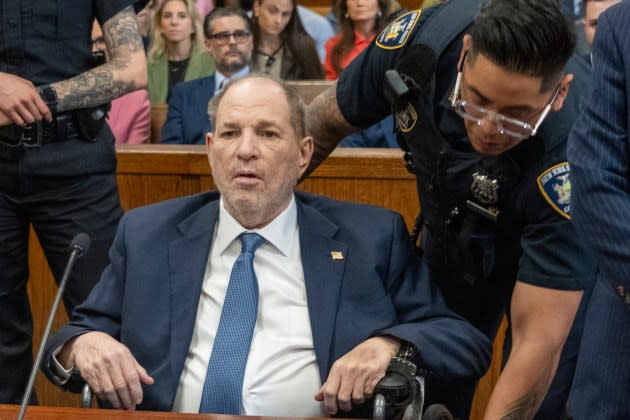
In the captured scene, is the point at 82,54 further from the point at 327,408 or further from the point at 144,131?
the point at 144,131

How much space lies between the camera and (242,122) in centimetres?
262

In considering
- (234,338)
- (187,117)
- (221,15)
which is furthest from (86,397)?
(221,15)

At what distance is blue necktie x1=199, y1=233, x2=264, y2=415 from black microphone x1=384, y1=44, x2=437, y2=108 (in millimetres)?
454

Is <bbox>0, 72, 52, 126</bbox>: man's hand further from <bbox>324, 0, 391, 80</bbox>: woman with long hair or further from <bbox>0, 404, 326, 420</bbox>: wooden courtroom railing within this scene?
<bbox>324, 0, 391, 80</bbox>: woman with long hair

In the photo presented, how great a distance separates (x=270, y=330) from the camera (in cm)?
252

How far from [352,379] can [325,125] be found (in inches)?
33.0

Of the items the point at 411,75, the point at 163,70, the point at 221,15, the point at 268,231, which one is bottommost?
the point at 163,70

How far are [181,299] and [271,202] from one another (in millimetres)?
302

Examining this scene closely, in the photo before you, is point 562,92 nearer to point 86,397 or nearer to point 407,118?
point 407,118

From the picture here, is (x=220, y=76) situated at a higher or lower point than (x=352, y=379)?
lower

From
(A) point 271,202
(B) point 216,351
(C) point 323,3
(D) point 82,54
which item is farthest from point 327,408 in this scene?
(C) point 323,3

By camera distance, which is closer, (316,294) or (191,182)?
(316,294)

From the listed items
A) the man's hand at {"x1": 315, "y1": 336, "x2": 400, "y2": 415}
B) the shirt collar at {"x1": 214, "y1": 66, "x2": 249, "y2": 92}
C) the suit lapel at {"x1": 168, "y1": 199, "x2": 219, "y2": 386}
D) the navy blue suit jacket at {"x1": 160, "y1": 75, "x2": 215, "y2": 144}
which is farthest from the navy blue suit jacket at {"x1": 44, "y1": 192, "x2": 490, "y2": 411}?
the shirt collar at {"x1": 214, "y1": 66, "x2": 249, "y2": 92}

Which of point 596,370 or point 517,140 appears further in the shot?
point 517,140
